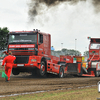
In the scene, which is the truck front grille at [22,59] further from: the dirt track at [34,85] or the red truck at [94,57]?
the red truck at [94,57]

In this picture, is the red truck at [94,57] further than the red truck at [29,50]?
Yes

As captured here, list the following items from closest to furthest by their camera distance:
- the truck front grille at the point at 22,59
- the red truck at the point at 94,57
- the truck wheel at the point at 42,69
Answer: the truck front grille at the point at 22,59 < the truck wheel at the point at 42,69 < the red truck at the point at 94,57

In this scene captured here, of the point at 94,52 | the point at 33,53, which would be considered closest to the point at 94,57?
the point at 94,52

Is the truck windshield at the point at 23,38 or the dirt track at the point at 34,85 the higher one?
the truck windshield at the point at 23,38

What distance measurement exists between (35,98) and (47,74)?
10.4 metres

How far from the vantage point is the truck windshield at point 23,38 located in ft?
54.3

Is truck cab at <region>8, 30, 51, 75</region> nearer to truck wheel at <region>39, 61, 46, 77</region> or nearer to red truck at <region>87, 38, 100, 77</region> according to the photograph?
truck wheel at <region>39, 61, 46, 77</region>

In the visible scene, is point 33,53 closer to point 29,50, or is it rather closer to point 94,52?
point 29,50

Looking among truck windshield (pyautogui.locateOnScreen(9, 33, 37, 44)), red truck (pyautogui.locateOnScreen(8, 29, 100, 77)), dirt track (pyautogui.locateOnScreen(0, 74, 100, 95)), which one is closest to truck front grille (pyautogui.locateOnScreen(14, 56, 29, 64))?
red truck (pyautogui.locateOnScreen(8, 29, 100, 77))

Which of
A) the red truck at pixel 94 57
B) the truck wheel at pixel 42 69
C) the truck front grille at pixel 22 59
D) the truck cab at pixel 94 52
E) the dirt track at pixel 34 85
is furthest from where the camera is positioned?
the truck cab at pixel 94 52

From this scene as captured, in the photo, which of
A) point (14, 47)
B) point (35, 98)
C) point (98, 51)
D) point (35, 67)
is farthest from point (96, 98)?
point (98, 51)

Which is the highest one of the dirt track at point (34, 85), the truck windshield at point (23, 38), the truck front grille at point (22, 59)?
the truck windshield at point (23, 38)

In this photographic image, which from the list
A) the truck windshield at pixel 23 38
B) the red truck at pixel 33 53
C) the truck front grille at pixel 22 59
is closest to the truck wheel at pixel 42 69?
the red truck at pixel 33 53

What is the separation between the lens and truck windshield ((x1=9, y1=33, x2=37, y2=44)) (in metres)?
16.6
